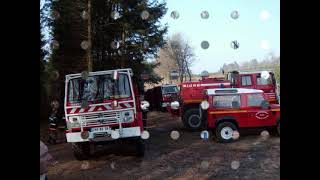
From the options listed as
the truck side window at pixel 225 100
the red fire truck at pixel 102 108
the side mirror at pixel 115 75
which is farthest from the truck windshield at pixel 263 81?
the side mirror at pixel 115 75

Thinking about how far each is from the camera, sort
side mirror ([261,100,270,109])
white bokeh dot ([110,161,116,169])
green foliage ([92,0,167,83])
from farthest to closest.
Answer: green foliage ([92,0,167,83]), side mirror ([261,100,270,109]), white bokeh dot ([110,161,116,169])

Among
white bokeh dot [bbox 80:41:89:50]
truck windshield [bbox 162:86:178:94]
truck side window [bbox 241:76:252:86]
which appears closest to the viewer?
truck side window [bbox 241:76:252:86]

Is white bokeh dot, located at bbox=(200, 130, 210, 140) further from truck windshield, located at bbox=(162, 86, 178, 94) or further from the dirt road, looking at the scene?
truck windshield, located at bbox=(162, 86, 178, 94)

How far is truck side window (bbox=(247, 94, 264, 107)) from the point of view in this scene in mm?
11281

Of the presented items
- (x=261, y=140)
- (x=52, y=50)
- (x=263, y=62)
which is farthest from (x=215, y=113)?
(x=52, y=50)

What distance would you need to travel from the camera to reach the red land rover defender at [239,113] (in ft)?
36.6

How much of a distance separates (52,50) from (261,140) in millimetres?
8564

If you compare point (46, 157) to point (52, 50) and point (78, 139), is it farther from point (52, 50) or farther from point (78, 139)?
point (52, 50)

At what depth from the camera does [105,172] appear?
7.99 meters

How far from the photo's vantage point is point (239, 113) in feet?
36.9

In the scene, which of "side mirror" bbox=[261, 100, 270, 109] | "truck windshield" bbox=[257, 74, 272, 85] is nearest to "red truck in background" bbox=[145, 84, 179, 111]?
"truck windshield" bbox=[257, 74, 272, 85]

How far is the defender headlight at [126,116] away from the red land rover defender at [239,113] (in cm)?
313

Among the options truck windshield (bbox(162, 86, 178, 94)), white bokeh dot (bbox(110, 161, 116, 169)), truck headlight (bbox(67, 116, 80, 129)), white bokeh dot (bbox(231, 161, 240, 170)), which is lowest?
white bokeh dot (bbox(110, 161, 116, 169))

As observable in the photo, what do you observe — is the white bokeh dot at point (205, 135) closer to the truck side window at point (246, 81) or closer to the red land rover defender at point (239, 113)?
the red land rover defender at point (239, 113)
